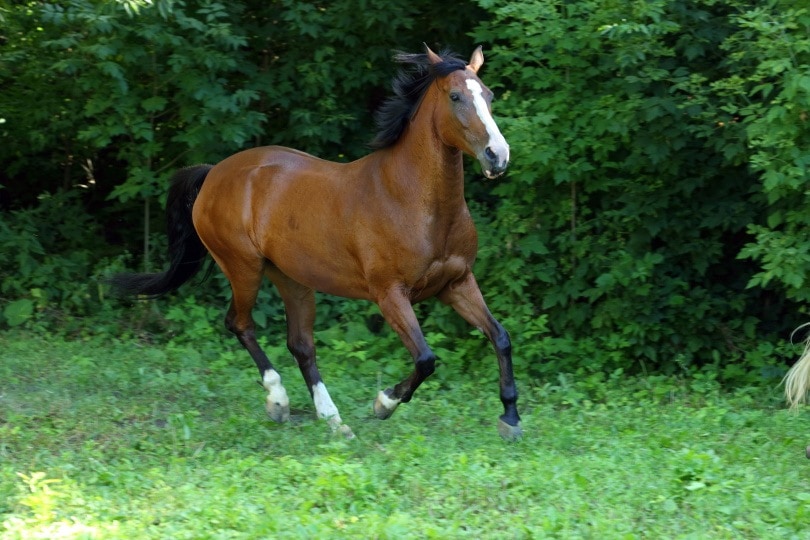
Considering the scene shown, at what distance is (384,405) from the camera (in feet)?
20.6

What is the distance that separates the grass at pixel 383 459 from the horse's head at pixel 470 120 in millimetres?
1571

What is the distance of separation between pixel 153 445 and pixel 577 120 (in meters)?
4.19

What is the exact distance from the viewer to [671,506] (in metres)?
4.61

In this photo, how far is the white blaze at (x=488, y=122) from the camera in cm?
541

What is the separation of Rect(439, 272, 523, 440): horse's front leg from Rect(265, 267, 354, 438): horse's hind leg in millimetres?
1124

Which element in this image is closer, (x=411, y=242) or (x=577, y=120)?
(x=411, y=242)

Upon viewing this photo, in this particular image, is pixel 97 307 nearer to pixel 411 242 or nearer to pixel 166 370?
pixel 166 370

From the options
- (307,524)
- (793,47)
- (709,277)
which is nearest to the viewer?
(307,524)

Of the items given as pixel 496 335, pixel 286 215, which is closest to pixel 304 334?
pixel 286 215

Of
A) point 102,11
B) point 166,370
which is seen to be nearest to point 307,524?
point 166,370

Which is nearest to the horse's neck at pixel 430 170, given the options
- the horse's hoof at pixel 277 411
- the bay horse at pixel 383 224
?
the bay horse at pixel 383 224

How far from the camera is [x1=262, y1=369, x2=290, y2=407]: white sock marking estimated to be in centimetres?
677

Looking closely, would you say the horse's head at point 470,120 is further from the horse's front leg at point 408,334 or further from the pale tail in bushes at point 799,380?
the pale tail in bushes at point 799,380

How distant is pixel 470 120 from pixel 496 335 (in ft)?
4.28
